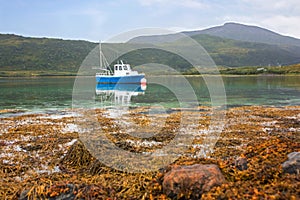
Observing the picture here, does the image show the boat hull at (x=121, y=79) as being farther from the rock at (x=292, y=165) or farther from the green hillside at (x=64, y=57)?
the green hillside at (x=64, y=57)

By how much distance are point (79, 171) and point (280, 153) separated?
3.98 meters

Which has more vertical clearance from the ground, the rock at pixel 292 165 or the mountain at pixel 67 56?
the mountain at pixel 67 56

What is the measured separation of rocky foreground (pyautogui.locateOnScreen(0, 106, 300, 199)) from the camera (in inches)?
171

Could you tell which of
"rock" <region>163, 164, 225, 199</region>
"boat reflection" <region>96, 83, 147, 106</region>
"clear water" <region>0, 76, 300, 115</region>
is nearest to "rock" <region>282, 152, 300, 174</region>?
"rock" <region>163, 164, 225, 199</region>

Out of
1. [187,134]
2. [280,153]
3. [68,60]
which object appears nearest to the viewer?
[280,153]

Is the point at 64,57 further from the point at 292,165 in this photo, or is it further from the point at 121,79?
the point at 292,165

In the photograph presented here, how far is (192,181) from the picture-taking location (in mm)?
4328

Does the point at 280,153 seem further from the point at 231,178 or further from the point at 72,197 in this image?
the point at 72,197

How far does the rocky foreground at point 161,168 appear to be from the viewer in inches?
171

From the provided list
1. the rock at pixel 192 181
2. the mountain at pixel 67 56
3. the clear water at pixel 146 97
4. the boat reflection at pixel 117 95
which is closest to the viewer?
the rock at pixel 192 181

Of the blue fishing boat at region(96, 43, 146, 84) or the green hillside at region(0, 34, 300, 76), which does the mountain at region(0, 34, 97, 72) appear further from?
the blue fishing boat at region(96, 43, 146, 84)

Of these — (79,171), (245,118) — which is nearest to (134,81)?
(245,118)

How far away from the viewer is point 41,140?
9625 millimetres

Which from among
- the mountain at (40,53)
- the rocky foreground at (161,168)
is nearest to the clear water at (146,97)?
the rocky foreground at (161,168)
